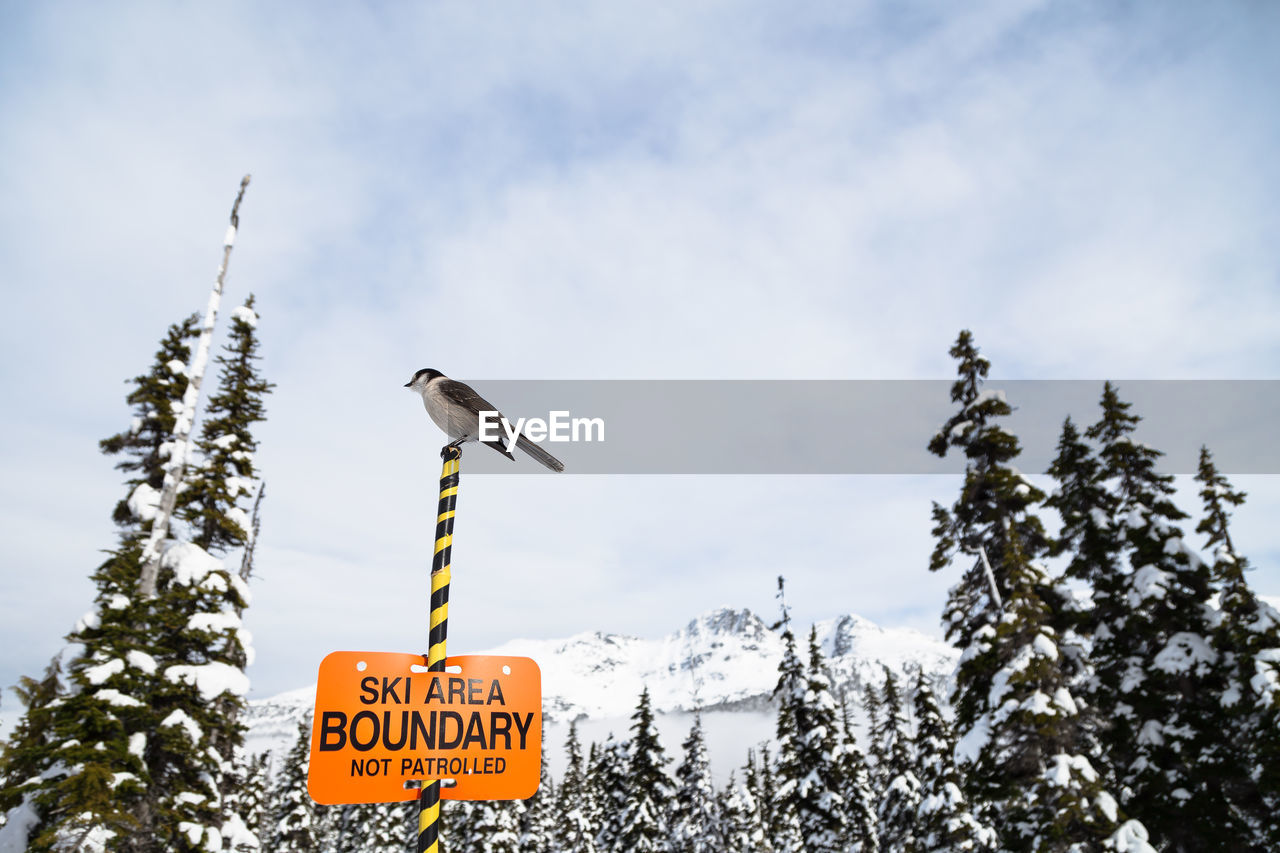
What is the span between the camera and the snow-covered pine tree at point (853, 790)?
3194 cm

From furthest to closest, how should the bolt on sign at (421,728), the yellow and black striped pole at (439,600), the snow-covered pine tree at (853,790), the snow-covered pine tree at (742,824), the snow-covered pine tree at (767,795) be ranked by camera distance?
the snow-covered pine tree at (767,795) → the snow-covered pine tree at (742,824) → the snow-covered pine tree at (853,790) → the yellow and black striped pole at (439,600) → the bolt on sign at (421,728)

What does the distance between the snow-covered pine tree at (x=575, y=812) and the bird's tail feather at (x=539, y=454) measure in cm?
5396

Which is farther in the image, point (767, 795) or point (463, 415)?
point (767, 795)

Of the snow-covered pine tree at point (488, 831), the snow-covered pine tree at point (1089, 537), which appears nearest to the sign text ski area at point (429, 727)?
the snow-covered pine tree at point (1089, 537)

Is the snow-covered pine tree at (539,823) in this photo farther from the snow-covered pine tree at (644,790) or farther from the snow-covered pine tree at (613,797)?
the snow-covered pine tree at (644,790)

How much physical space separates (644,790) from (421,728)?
37320 millimetres

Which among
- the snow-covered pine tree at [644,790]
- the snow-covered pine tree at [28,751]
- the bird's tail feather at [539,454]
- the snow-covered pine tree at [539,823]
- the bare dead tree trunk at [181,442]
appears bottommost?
the snow-covered pine tree at [539,823]

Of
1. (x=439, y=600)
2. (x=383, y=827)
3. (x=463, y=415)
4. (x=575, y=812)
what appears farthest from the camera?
(x=575, y=812)

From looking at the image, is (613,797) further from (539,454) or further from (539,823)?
(539,454)

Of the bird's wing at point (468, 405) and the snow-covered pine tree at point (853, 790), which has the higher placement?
the bird's wing at point (468, 405)

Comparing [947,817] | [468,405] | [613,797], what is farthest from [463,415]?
[613,797]

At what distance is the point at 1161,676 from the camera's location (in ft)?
59.6

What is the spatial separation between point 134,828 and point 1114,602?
84.6 feet

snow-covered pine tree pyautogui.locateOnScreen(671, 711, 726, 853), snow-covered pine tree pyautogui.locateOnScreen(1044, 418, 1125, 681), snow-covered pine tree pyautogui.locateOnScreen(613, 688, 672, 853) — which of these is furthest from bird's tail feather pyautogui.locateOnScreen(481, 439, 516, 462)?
snow-covered pine tree pyautogui.locateOnScreen(671, 711, 726, 853)
